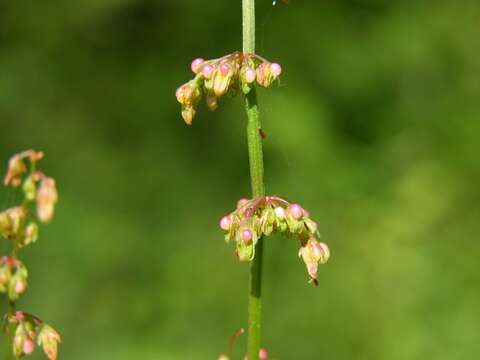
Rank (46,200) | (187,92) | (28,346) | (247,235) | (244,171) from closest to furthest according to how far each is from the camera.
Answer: (46,200) < (28,346) < (247,235) < (187,92) < (244,171)

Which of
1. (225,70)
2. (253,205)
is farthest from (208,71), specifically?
(253,205)

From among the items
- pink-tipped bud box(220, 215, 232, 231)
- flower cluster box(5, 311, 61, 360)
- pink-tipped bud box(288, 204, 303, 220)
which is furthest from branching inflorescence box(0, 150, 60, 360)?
pink-tipped bud box(288, 204, 303, 220)

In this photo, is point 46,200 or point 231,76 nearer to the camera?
point 46,200

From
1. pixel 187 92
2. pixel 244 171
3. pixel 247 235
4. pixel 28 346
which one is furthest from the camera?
pixel 244 171

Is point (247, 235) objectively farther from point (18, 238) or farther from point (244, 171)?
point (244, 171)

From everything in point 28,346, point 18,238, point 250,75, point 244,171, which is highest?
point 244,171

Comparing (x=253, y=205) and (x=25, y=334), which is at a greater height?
(x=253, y=205)

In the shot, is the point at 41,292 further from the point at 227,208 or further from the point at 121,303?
the point at 227,208

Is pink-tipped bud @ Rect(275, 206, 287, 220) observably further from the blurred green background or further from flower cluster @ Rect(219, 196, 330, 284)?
the blurred green background
